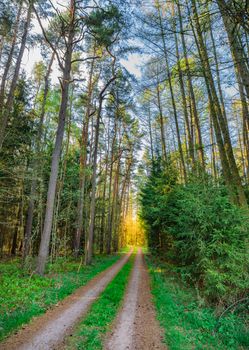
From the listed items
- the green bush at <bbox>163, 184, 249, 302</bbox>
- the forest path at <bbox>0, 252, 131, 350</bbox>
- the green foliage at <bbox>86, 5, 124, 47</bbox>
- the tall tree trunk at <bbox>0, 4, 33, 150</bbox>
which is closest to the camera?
the forest path at <bbox>0, 252, 131, 350</bbox>

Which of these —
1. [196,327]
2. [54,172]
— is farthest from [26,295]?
[54,172]

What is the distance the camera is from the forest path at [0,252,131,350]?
146 inches

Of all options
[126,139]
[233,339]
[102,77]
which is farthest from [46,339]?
[126,139]

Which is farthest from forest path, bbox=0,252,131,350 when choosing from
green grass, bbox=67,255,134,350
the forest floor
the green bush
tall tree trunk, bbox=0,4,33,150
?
tall tree trunk, bbox=0,4,33,150

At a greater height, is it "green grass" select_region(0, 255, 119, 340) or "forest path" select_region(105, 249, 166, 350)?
"green grass" select_region(0, 255, 119, 340)

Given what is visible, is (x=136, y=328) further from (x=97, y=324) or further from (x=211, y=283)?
(x=211, y=283)

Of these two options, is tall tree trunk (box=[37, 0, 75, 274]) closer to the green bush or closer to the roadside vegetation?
the roadside vegetation

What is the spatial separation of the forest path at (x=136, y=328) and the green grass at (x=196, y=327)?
0.71 feet

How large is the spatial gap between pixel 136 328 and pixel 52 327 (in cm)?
178

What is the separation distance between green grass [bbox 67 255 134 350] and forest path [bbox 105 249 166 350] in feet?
0.60

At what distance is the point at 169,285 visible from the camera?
8.56 metres

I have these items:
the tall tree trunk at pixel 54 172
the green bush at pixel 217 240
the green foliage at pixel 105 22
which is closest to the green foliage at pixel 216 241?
the green bush at pixel 217 240

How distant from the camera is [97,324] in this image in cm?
471

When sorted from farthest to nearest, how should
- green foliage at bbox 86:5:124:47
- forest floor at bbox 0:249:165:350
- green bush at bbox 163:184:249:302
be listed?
green foliage at bbox 86:5:124:47 < green bush at bbox 163:184:249:302 < forest floor at bbox 0:249:165:350
